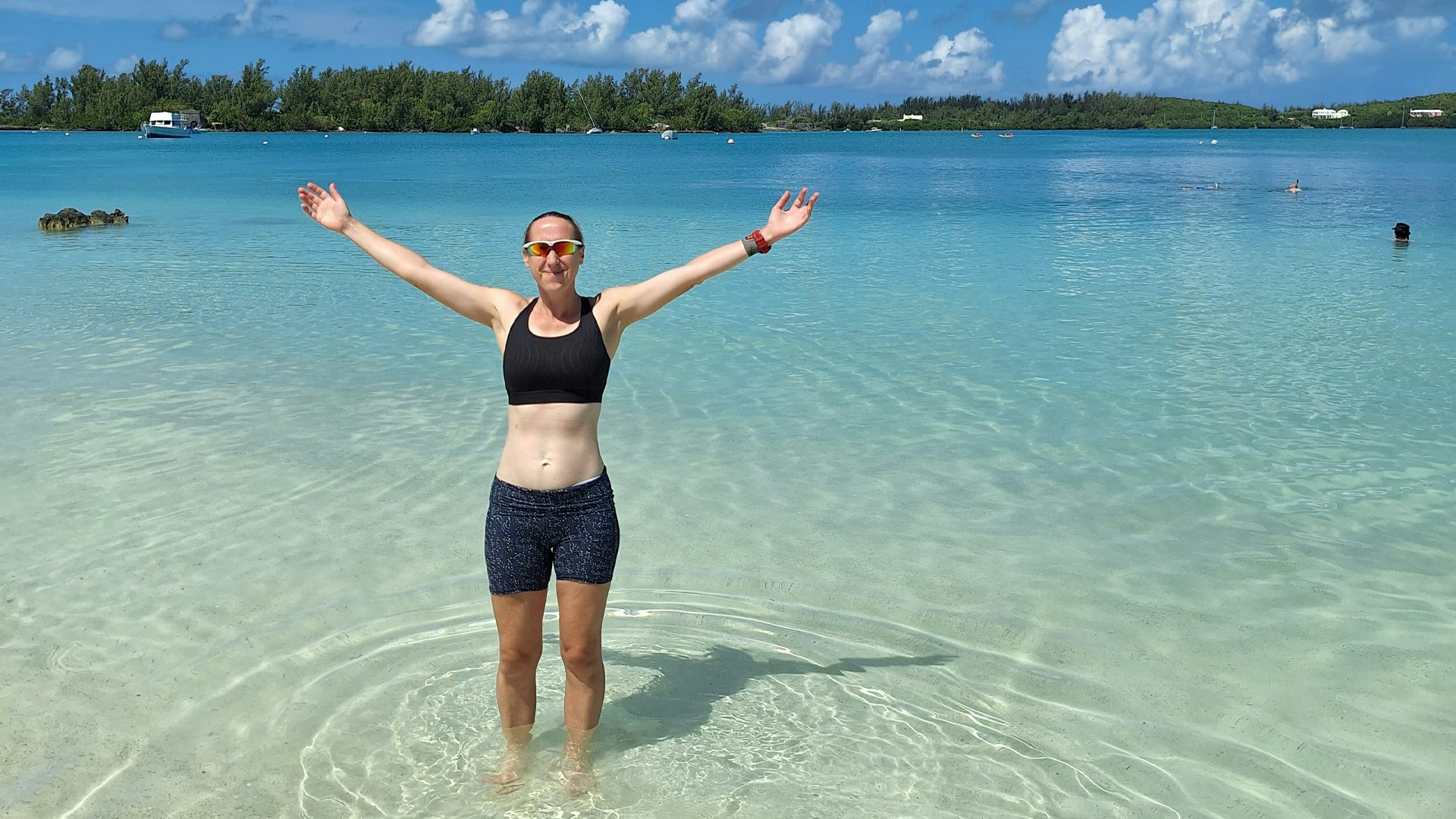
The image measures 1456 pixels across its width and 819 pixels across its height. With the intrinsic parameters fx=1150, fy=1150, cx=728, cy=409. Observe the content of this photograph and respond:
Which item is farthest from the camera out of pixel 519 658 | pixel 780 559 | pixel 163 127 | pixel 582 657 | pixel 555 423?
pixel 163 127

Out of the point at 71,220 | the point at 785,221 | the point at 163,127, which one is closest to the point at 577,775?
the point at 785,221

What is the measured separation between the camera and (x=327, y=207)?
4.66 metres

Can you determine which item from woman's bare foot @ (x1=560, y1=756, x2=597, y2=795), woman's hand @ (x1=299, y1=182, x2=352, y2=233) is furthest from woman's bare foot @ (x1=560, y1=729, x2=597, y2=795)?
woman's hand @ (x1=299, y1=182, x2=352, y2=233)

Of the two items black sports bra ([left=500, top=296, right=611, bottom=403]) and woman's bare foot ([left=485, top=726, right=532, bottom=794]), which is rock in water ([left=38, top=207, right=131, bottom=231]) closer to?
woman's bare foot ([left=485, top=726, right=532, bottom=794])

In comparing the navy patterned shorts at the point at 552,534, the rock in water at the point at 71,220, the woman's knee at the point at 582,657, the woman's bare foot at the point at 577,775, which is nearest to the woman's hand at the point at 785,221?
the navy patterned shorts at the point at 552,534

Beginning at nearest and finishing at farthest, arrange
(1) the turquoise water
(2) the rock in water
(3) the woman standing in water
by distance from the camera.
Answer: (3) the woman standing in water, (1) the turquoise water, (2) the rock in water

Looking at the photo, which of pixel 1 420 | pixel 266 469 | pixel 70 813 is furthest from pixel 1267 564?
pixel 1 420

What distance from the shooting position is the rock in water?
26047mm

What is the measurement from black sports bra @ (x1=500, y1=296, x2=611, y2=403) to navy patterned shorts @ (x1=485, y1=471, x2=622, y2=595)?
1.09ft

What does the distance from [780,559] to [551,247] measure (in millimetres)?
3452

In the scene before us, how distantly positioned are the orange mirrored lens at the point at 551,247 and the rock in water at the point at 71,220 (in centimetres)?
2644

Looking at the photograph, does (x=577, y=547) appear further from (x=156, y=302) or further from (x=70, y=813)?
(x=156, y=302)

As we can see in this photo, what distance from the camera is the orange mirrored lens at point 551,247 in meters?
4.04

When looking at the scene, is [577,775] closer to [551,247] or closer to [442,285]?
[442,285]
